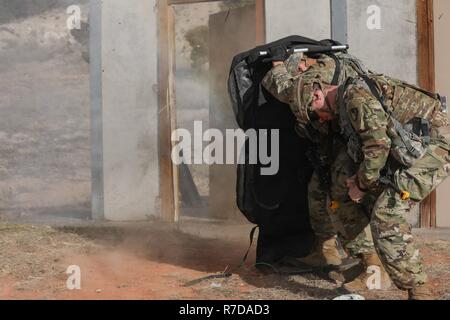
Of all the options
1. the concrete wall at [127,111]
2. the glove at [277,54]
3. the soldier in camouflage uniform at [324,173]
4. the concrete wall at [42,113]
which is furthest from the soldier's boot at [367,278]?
the concrete wall at [42,113]

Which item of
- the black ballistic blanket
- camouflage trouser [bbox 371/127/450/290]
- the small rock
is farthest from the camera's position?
the black ballistic blanket

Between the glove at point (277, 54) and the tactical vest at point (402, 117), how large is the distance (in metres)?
0.84

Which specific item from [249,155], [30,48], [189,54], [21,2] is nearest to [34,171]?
[30,48]

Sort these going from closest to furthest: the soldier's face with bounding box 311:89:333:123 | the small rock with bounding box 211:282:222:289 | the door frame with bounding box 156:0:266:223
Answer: the soldier's face with bounding box 311:89:333:123, the small rock with bounding box 211:282:222:289, the door frame with bounding box 156:0:266:223

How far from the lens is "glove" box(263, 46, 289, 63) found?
5461 millimetres

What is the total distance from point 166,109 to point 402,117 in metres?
4.01

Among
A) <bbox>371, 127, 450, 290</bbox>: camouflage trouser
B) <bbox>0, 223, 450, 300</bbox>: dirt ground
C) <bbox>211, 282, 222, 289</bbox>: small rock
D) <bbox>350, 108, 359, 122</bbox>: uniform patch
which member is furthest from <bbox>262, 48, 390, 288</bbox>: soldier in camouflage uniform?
<bbox>211, 282, 222, 289</bbox>: small rock

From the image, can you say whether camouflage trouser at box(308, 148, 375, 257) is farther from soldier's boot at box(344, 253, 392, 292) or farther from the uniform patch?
the uniform patch

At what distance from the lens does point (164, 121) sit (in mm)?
8219

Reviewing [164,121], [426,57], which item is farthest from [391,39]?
[164,121]

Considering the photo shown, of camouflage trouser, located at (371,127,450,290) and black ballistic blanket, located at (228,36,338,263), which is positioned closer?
camouflage trouser, located at (371,127,450,290)

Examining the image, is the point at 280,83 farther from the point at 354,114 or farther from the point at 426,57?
the point at 426,57

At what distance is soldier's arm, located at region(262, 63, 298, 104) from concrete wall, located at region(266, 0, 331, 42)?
8.21 ft

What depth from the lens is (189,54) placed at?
1336 centimetres
